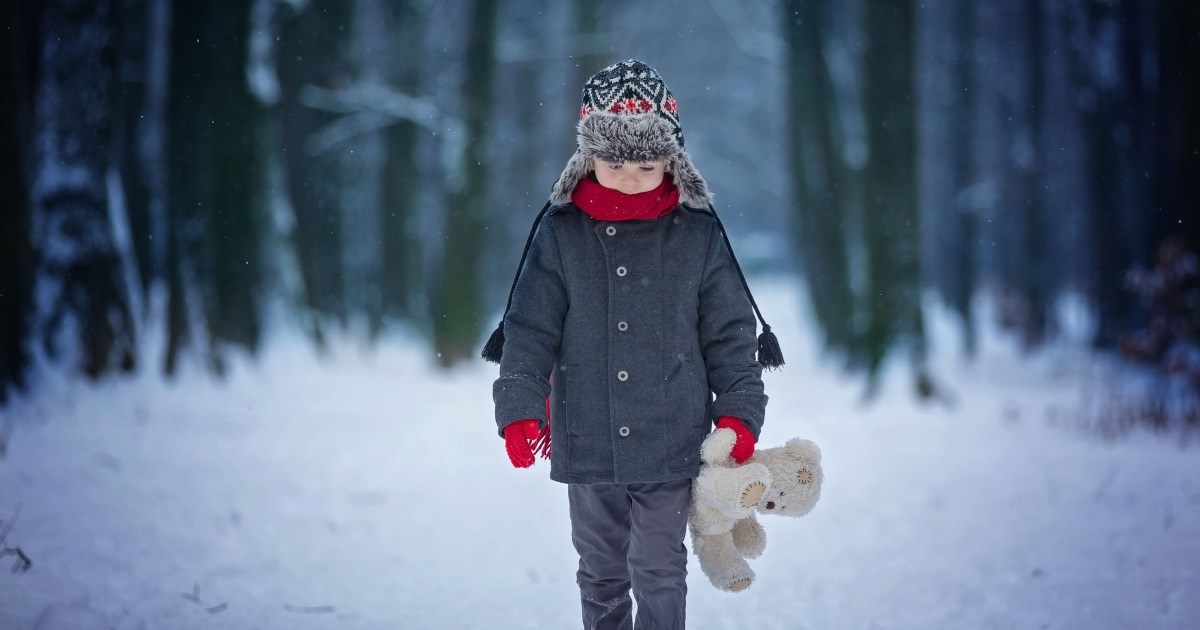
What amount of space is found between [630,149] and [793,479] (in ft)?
4.04

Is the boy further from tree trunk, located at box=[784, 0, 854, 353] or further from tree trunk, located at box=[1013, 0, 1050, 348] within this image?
tree trunk, located at box=[1013, 0, 1050, 348]

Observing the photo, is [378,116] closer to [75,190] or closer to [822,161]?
[75,190]

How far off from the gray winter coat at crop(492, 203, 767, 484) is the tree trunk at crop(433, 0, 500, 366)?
9.81m

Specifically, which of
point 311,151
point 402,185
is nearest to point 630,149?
point 402,185

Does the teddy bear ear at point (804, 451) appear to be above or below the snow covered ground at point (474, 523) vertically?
above

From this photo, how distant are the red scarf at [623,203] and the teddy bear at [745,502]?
78 cm

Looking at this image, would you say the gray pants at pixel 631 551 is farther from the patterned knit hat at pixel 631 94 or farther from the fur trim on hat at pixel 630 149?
the patterned knit hat at pixel 631 94

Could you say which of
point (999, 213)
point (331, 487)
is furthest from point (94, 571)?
point (999, 213)

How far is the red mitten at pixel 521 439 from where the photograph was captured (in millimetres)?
2820

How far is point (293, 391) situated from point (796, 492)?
9710mm

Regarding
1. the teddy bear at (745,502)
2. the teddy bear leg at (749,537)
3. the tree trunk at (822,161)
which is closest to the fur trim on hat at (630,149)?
the teddy bear at (745,502)

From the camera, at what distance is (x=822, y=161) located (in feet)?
42.2

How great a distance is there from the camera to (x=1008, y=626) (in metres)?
3.87

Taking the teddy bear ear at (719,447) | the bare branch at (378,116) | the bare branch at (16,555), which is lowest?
the bare branch at (16,555)
